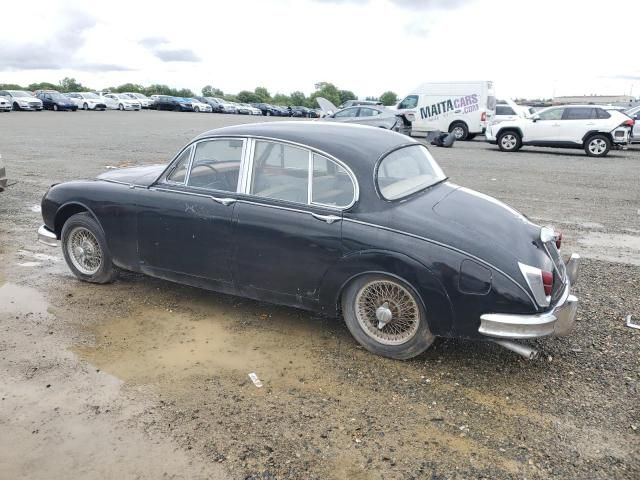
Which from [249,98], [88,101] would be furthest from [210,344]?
[249,98]

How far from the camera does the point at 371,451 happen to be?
2924 mm

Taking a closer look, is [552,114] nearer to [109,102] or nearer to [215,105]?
[109,102]

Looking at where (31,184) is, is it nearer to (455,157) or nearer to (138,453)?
(138,453)

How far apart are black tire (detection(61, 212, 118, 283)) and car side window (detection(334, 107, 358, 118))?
58.3 ft

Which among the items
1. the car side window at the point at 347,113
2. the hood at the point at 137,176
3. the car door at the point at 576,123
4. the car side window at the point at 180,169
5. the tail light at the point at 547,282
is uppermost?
the car side window at the point at 347,113

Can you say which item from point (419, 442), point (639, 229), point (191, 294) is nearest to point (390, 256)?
point (419, 442)

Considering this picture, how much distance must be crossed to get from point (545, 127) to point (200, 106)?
41560mm

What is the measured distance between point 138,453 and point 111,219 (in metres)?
2.55

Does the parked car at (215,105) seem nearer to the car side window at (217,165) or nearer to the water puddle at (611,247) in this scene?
the water puddle at (611,247)

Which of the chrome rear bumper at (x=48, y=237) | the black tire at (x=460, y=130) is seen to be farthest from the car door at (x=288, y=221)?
the black tire at (x=460, y=130)

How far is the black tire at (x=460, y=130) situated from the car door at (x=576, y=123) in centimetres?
506

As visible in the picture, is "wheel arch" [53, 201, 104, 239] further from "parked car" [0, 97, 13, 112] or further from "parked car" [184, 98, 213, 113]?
"parked car" [184, 98, 213, 113]

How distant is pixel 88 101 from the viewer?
48.0 meters

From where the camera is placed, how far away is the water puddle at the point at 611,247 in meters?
6.31
